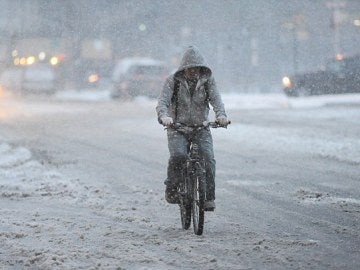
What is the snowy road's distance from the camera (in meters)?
5.93

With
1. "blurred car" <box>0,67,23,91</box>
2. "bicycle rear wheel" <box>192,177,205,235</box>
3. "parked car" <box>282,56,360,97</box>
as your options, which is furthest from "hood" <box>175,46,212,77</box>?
"blurred car" <box>0,67,23,91</box>

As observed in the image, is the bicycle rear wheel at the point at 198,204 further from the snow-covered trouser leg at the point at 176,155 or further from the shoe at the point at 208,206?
the snow-covered trouser leg at the point at 176,155

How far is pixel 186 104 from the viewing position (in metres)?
7.05

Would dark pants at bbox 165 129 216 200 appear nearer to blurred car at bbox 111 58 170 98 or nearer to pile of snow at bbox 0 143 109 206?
pile of snow at bbox 0 143 109 206

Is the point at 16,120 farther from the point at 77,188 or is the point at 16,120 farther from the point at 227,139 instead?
the point at 77,188

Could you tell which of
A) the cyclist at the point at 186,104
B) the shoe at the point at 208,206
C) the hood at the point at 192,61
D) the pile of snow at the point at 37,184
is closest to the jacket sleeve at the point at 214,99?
the cyclist at the point at 186,104

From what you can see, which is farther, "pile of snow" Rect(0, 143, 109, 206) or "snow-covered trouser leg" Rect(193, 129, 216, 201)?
"pile of snow" Rect(0, 143, 109, 206)

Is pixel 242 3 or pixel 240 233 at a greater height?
pixel 242 3

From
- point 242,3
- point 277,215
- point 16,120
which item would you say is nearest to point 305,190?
point 277,215

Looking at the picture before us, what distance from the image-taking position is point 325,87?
31.1 metres

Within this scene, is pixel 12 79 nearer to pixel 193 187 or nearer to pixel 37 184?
pixel 37 184

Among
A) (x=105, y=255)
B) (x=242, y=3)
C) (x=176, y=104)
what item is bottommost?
(x=105, y=255)

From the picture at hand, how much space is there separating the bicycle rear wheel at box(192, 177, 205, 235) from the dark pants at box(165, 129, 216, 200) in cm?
12

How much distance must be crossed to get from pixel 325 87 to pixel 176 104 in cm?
2478
